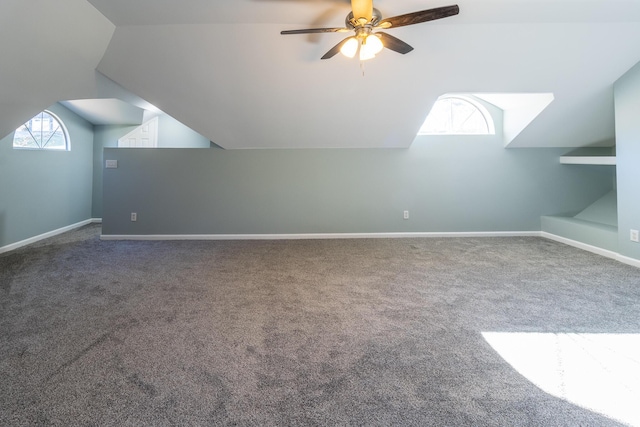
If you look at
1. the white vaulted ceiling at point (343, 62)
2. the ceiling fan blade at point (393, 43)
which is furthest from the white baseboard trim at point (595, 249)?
the ceiling fan blade at point (393, 43)

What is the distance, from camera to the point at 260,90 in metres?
3.36

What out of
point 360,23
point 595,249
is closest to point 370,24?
point 360,23

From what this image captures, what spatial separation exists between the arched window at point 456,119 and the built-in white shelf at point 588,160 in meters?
1.17

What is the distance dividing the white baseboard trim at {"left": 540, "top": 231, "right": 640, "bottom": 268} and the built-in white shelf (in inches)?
42.2

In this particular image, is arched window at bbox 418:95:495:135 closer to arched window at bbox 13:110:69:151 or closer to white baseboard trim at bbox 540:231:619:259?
white baseboard trim at bbox 540:231:619:259

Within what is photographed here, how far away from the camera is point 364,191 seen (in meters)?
4.62

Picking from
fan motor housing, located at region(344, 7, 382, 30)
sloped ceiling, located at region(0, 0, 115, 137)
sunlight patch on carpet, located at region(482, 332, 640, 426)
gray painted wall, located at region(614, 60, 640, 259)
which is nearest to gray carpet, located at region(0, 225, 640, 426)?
sunlight patch on carpet, located at region(482, 332, 640, 426)

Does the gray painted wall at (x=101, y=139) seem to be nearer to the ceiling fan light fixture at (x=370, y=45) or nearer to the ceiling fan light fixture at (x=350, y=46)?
the ceiling fan light fixture at (x=350, y=46)

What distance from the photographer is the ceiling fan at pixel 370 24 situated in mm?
1898

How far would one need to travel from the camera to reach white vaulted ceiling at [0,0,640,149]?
254 cm

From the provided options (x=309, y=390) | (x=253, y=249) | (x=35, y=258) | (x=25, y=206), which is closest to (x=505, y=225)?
(x=253, y=249)

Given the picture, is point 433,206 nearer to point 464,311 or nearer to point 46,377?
point 464,311

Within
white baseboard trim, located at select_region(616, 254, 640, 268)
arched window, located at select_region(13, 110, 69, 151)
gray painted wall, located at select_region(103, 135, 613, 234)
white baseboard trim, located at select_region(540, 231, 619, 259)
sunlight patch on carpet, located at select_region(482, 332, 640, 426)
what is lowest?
sunlight patch on carpet, located at select_region(482, 332, 640, 426)

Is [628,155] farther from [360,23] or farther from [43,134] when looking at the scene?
[43,134]
